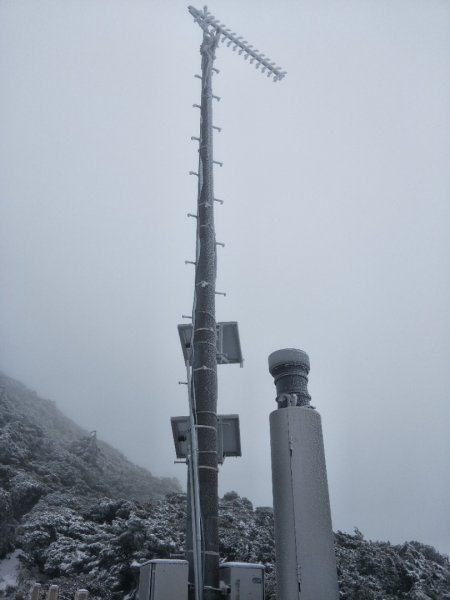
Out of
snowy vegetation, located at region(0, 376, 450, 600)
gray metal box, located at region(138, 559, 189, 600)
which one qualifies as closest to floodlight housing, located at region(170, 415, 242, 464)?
gray metal box, located at region(138, 559, 189, 600)

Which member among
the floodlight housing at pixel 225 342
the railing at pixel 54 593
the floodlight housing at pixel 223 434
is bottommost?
the railing at pixel 54 593

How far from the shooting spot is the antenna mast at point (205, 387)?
6.86 m

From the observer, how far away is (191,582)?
6781 millimetres

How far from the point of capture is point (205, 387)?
313 inches

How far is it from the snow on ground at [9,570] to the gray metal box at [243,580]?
38.5 feet

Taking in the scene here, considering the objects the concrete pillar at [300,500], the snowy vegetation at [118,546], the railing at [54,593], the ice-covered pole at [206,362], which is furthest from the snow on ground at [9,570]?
the concrete pillar at [300,500]

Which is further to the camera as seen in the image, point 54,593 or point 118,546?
point 118,546

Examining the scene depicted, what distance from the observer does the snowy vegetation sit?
15219 mm

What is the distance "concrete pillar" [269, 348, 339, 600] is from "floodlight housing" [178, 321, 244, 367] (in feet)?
6.67

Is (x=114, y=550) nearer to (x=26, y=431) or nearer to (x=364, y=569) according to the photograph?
(x=364, y=569)

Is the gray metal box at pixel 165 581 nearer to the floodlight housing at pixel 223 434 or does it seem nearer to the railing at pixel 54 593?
the railing at pixel 54 593

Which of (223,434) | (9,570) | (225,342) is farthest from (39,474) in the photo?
(223,434)

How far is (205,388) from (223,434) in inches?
32.9

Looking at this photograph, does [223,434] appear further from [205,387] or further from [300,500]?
[300,500]
